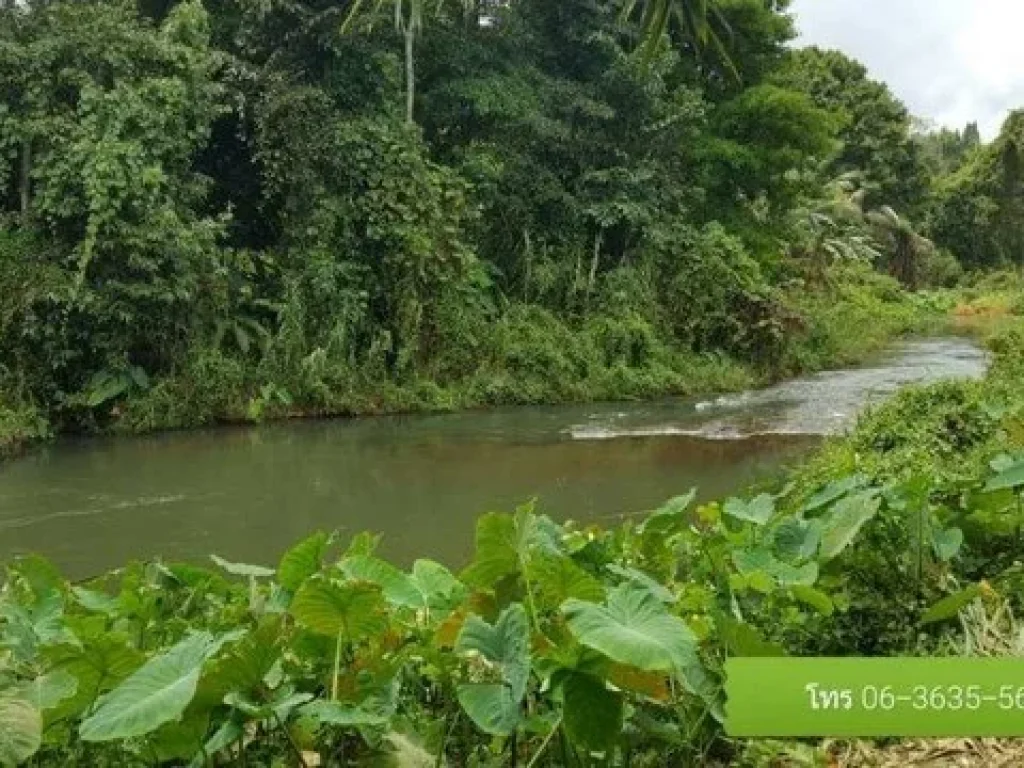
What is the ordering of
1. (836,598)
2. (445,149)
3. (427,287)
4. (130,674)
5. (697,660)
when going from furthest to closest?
(445,149), (427,287), (836,598), (697,660), (130,674)

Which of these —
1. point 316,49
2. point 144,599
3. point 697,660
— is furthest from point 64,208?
point 697,660

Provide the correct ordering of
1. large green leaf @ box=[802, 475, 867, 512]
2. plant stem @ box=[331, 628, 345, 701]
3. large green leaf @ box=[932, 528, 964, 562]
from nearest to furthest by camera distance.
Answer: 1. plant stem @ box=[331, 628, 345, 701]
2. large green leaf @ box=[932, 528, 964, 562]
3. large green leaf @ box=[802, 475, 867, 512]

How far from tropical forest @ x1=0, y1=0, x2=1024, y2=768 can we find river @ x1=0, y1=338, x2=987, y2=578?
0.06 m

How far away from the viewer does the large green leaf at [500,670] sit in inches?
58.1

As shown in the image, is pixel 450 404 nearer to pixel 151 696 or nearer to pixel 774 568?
pixel 774 568

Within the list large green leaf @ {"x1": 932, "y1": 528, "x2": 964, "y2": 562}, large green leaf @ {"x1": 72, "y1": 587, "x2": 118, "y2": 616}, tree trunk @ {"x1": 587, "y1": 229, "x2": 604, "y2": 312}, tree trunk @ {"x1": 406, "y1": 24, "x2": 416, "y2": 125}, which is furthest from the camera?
tree trunk @ {"x1": 587, "y1": 229, "x2": 604, "y2": 312}

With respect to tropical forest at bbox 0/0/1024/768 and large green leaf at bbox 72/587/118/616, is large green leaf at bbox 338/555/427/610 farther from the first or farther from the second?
large green leaf at bbox 72/587/118/616

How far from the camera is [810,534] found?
223 cm

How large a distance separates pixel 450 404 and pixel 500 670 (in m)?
10.6

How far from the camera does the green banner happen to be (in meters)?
1.47

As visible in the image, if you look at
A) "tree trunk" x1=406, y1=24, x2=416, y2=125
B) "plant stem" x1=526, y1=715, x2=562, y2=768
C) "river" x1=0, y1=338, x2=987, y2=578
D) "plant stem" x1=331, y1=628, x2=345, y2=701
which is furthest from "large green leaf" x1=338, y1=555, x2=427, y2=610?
"tree trunk" x1=406, y1=24, x2=416, y2=125

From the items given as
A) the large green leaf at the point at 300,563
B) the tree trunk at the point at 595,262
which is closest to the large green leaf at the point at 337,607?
the large green leaf at the point at 300,563

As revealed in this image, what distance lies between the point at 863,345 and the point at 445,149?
7.80m

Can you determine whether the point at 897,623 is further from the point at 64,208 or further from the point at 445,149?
the point at 445,149
